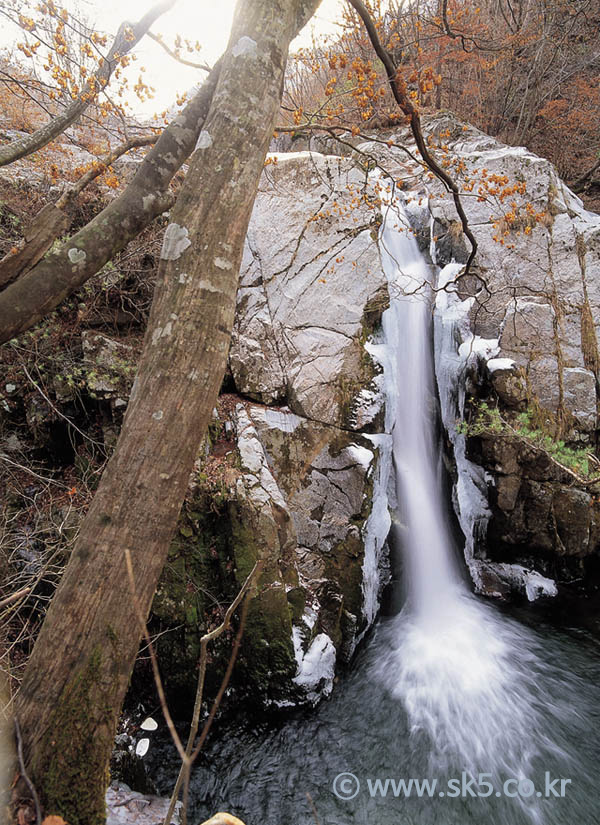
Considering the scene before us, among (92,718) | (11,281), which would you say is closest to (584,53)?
(11,281)

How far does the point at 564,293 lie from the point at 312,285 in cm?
400

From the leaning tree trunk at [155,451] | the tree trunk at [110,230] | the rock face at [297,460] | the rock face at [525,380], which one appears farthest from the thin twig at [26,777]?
the rock face at [525,380]

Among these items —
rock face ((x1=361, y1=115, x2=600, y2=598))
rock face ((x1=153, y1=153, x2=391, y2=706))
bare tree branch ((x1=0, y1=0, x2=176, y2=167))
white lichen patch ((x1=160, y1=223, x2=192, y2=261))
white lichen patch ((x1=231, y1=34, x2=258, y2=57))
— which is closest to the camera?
white lichen patch ((x1=160, y1=223, x2=192, y2=261))

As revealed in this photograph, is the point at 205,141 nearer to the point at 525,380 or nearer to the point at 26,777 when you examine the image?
the point at 26,777

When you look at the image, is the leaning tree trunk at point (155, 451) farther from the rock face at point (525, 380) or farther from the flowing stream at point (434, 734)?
the rock face at point (525, 380)

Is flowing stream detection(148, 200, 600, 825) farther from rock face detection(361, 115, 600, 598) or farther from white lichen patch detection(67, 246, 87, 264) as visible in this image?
white lichen patch detection(67, 246, 87, 264)

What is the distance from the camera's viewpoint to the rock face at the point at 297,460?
3980 mm

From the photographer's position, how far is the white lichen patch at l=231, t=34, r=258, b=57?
4.76 ft

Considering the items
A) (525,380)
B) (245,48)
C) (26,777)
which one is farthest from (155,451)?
(525,380)

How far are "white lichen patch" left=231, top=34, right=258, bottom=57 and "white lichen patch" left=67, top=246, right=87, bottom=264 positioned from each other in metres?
0.92

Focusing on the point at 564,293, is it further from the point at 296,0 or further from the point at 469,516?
the point at 296,0

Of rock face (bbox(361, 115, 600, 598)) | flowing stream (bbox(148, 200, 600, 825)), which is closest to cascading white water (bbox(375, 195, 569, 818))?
flowing stream (bbox(148, 200, 600, 825))

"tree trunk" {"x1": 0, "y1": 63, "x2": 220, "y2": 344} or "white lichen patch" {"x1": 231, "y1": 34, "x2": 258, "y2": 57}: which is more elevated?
"white lichen patch" {"x1": 231, "y1": 34, "x2": 258, "y2": 57}

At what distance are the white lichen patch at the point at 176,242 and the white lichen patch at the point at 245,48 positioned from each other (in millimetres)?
711
